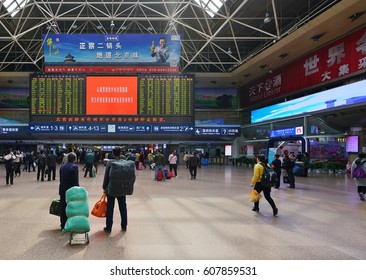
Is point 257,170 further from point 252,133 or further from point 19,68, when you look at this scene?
point 19,68

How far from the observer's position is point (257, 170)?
8031mm

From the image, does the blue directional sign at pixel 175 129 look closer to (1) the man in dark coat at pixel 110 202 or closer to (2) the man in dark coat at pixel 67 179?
(1) the man in dark coat at pixel 110 202

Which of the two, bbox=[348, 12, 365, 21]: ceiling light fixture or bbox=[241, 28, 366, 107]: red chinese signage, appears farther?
bbox=[241, 28, 366, 107]: red chinese signage

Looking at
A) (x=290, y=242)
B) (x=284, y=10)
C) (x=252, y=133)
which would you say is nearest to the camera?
(x=290, y=242)

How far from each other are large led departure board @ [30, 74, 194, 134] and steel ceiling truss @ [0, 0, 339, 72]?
521 centimetres

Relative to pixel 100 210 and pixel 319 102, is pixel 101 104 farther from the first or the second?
pixel 100 210

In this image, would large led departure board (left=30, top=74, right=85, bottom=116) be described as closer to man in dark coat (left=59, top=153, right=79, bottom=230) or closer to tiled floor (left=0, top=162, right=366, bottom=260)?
tiled floor (left=0, top=162, right=366, bottom=260)

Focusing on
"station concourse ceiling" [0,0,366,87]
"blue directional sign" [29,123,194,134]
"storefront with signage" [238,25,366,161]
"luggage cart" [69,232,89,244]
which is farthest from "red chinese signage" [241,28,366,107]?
"luggage cart" [69,232,89,244]

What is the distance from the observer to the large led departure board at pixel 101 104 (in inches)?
906

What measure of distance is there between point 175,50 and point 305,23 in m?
7.92

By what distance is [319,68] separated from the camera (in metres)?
25.0

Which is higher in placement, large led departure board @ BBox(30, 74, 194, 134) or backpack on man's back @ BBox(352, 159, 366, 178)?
large led departure board @ BBox(30, 74, 194, 134)

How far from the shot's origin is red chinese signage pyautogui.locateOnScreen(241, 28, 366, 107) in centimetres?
2078
